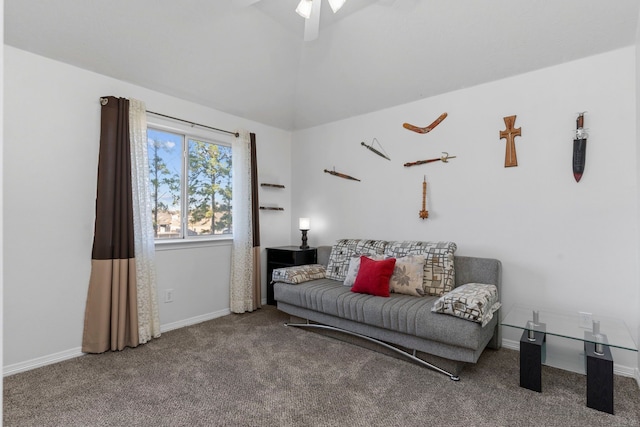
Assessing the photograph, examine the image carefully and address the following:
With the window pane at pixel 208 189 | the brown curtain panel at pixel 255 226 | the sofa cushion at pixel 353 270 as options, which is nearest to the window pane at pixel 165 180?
the window pane at pixel 208 189

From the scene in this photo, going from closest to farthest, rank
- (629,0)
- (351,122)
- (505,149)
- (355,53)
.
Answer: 1. (629,0)
2. (505,149)
3. (355,53)
4. (351,122)

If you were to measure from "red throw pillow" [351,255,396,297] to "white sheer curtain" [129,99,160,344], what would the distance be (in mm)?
1853

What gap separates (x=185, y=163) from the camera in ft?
12.2

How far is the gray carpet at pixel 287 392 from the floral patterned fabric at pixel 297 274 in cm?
68

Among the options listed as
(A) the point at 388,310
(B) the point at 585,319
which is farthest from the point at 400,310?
(B) the point at 585,319

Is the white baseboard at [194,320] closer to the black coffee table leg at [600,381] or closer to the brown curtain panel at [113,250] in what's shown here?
the brown curtain panel at [113,250]

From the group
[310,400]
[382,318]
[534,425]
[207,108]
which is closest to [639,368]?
[534,425]

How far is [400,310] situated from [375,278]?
437 millimetres

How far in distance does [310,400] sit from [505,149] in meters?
2.60

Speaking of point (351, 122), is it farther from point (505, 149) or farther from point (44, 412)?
point (44, 412)

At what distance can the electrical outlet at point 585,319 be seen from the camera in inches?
94.7

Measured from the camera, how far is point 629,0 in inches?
93.1

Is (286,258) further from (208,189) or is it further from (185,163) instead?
(185,163)

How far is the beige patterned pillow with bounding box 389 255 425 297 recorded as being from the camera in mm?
3041
